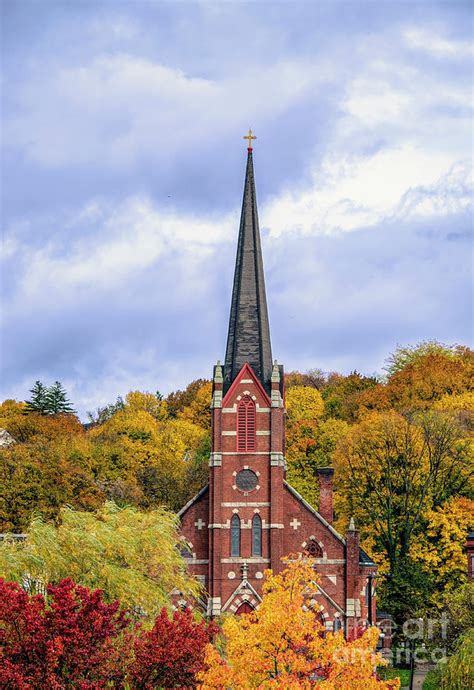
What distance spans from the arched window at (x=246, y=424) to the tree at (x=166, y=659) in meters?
28.2

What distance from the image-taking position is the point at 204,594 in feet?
215

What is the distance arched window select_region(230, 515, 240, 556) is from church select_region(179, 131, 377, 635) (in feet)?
0.17

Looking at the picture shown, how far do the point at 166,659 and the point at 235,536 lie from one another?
1112 inches

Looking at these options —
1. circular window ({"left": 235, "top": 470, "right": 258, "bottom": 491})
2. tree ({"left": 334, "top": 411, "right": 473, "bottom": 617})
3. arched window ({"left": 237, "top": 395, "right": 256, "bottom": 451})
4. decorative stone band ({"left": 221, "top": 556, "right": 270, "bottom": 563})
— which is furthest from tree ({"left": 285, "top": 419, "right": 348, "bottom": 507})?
decorative stone band ({"left": 221, "top": 556, "right": 270, "bottom": 563})

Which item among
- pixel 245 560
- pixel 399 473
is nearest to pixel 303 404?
pixel 399 473

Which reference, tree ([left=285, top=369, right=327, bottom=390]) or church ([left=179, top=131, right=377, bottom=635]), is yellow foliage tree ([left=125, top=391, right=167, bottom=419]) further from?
church ([left=179, top=131, right=377, bottom=635])

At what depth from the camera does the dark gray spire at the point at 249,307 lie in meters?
68.5

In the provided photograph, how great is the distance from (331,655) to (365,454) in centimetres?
4779

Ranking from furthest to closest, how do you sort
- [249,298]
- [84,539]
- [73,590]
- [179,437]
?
[179,437] → [249,298] → [84,539] → [73,590]

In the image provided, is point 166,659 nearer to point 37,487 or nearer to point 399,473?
point 37,487

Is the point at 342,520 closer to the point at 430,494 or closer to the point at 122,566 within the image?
the point at 430,494

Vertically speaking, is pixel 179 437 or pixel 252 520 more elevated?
pixel 179 437

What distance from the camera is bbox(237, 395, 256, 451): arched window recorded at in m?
66.8

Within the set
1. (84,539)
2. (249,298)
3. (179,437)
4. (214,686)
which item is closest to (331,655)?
(214,686)
